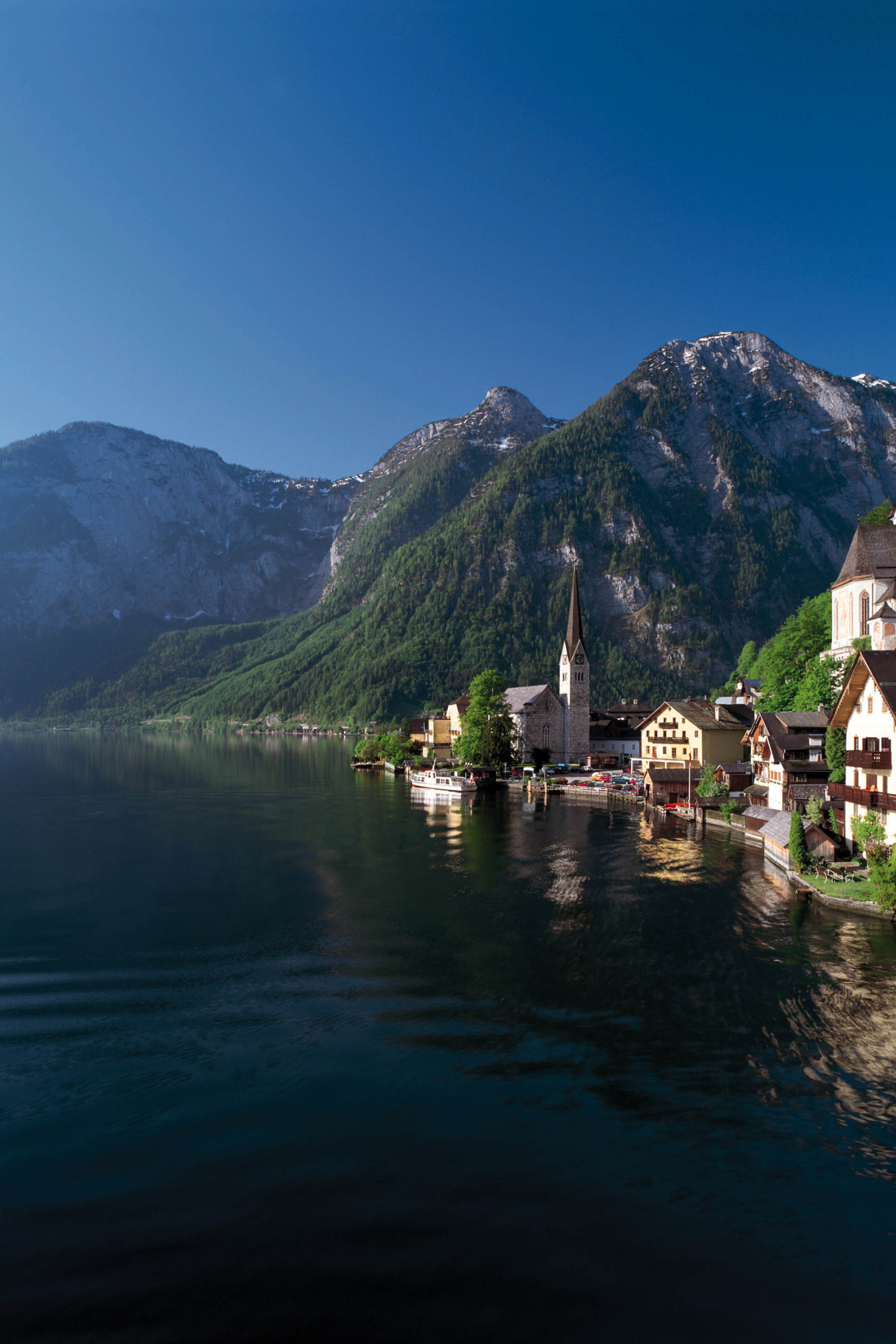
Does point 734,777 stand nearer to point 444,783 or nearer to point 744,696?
point 444,783

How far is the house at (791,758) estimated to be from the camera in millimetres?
55094

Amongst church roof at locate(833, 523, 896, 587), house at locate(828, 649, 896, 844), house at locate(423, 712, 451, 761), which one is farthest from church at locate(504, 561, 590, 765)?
house at locate(828, 649, 896, 844)

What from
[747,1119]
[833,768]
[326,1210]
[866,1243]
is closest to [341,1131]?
[326,1210]

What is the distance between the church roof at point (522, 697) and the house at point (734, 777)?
47295 mm

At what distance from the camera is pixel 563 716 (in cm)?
12681

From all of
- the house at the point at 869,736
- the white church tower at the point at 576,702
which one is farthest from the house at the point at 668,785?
the white church tower at the point at 576,702

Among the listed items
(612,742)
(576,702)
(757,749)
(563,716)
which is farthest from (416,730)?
(757,749)

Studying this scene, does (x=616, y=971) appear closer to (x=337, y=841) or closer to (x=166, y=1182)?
(x=166, y=1182)

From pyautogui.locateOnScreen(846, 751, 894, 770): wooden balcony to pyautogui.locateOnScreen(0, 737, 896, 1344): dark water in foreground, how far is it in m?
8.32

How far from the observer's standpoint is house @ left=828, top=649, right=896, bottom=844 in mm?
38312

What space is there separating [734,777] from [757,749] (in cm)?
951

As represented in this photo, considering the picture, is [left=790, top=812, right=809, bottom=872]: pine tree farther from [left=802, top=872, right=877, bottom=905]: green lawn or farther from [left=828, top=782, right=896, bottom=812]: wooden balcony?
[left=828, top=782, right=896, bottom=812]: wooden balcony

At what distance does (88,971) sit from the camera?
30.7 metres

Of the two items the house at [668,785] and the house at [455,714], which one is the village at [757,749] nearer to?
the house at [668,785]
